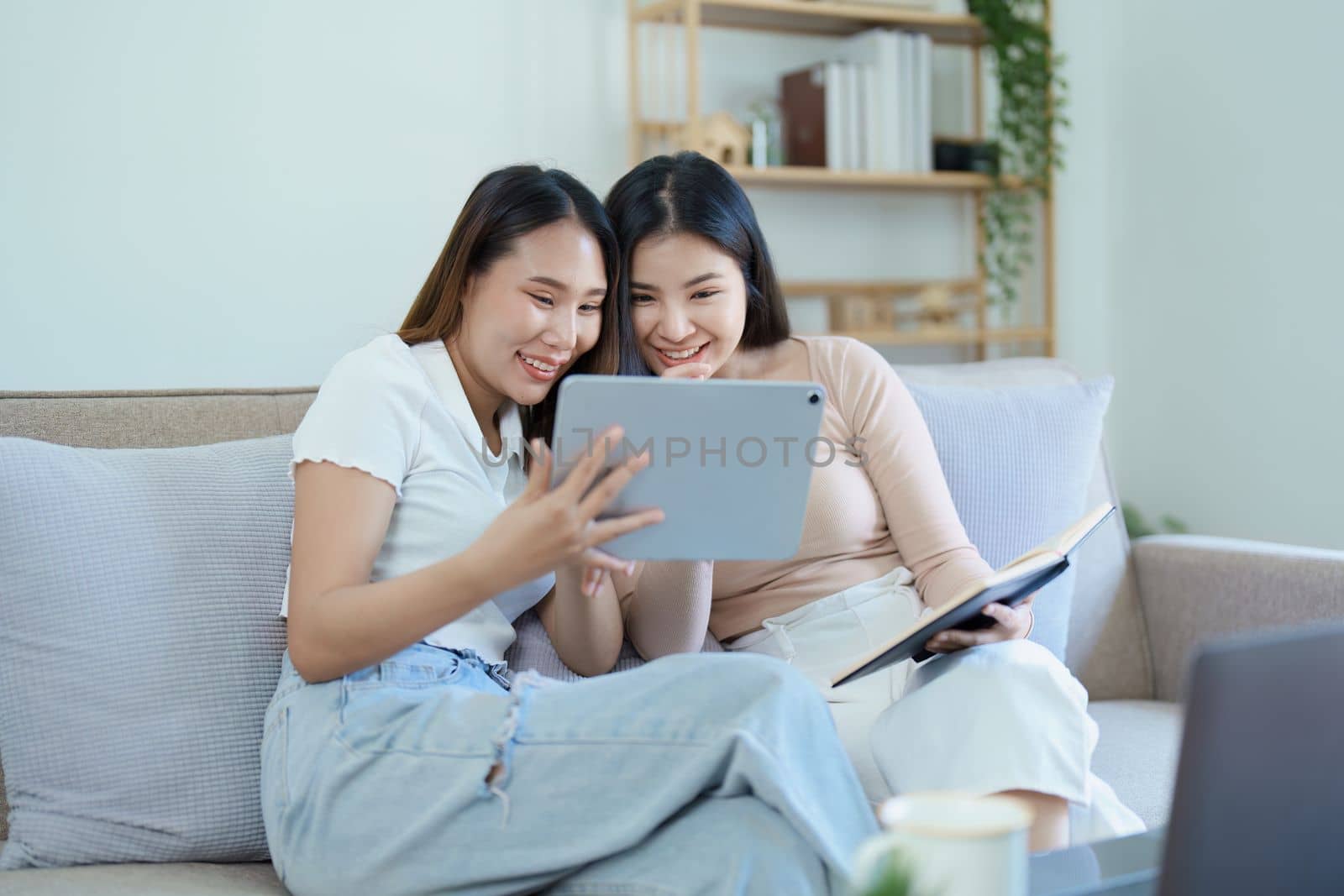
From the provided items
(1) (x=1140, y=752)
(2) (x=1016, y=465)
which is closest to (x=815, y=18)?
(2) (x=1016, y=465)

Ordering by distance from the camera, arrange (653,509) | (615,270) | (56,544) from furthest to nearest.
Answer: (615,270)
(56,544)
(653,509)

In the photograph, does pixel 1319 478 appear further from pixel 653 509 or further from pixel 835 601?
pixel 653 509

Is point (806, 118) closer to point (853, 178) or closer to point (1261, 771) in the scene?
point (853, 178)

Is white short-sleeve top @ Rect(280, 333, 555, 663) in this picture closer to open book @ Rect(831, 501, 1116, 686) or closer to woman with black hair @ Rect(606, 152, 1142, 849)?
woman with black hair @ Rect(606, 152, 1142, 849)

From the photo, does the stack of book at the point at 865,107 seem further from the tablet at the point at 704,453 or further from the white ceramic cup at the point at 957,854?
the white ceramic cup at the point at 957,854

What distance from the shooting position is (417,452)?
4.35 feet

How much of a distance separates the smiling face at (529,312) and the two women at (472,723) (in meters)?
0.06

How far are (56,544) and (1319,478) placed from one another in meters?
2.40

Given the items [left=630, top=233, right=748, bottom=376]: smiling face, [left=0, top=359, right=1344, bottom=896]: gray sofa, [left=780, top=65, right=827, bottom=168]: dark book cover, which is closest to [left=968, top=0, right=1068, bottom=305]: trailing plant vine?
[left=780, top=65, right=827, bottom=168]: dark book cover

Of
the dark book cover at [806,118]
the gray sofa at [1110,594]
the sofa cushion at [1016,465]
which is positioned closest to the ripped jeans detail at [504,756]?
the gray sofa at [1110,594]

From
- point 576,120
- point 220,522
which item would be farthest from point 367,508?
point 576,120

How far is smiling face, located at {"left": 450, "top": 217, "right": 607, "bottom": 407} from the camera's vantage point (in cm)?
140

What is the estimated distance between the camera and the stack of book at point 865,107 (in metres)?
2.84

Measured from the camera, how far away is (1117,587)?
6.66 ft
